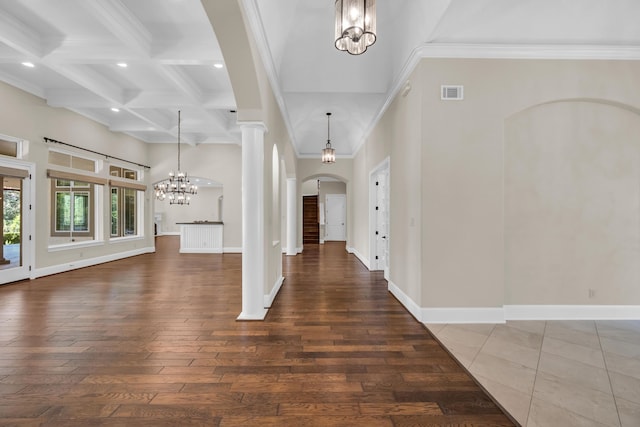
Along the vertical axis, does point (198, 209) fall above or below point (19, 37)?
below

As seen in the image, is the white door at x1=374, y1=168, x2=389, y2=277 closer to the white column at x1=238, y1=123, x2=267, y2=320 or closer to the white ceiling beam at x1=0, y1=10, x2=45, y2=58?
the white column at x1=238, y1=123, x2=267, y2=320

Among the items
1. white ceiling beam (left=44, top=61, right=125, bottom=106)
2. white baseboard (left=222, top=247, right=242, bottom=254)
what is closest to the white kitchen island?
white baseboard (left=222, top=247, right=242, bottom=254)

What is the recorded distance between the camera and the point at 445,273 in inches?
138

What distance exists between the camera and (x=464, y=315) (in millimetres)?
3488

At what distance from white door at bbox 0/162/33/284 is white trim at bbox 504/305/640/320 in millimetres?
8523

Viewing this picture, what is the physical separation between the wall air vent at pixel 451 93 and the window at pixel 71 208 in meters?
8.30

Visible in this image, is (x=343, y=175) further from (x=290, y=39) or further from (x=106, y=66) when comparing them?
(x=106, y=66)

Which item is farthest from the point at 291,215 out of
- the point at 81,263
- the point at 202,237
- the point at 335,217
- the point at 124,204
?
the point at 81,263

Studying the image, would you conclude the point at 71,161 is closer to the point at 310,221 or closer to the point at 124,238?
the point at 124,238

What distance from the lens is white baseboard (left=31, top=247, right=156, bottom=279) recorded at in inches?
240

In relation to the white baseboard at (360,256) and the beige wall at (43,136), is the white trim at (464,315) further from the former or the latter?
the beige wall at (43,136)

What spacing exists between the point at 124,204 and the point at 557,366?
10.6 m

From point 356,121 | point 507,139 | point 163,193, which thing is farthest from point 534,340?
point 163,193

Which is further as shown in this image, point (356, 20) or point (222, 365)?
point (222, 365)
